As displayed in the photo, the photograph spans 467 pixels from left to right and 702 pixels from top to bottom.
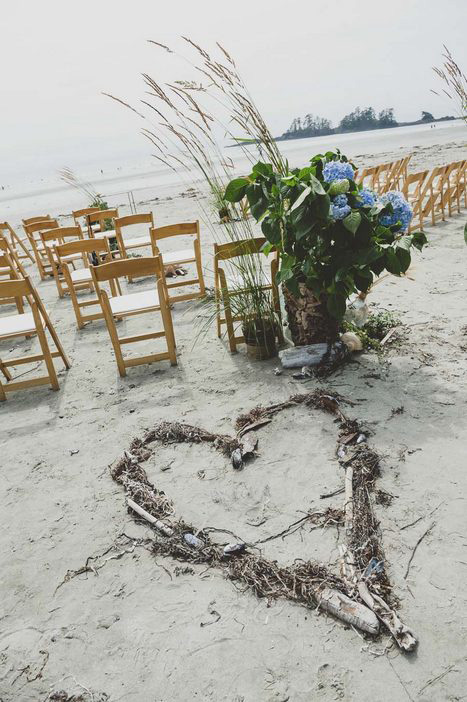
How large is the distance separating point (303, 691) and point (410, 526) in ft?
2.63

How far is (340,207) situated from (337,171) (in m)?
0.24

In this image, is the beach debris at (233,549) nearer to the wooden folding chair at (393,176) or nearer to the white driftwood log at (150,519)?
the white driftwood log at (150,519)

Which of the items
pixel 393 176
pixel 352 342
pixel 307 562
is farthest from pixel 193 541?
pixel 393 176

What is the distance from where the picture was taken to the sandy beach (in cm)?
158

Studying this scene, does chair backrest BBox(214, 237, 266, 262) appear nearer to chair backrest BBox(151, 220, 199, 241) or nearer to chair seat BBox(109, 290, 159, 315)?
chair seat BBox(109, 290, 159, 315)

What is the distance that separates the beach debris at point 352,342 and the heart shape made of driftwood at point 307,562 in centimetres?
74

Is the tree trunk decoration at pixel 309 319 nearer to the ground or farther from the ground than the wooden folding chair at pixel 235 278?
nearer to the ground

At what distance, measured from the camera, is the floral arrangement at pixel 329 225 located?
290 centimetres

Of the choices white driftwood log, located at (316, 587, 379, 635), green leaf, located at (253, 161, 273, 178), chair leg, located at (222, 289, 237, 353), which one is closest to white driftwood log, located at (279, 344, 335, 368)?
chair leg, located at (222, 289, 237, 353)

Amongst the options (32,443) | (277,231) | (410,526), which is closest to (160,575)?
(410,526)

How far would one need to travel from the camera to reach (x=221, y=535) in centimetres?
215

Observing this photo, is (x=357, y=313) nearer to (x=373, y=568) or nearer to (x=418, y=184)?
(x=373, y=568)

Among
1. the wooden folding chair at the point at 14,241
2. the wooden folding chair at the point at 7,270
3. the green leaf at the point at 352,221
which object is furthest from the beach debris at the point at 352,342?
the wooden folding chair at the point at 14,241

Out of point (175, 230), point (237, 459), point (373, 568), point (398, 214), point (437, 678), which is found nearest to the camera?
point (437, 678)
